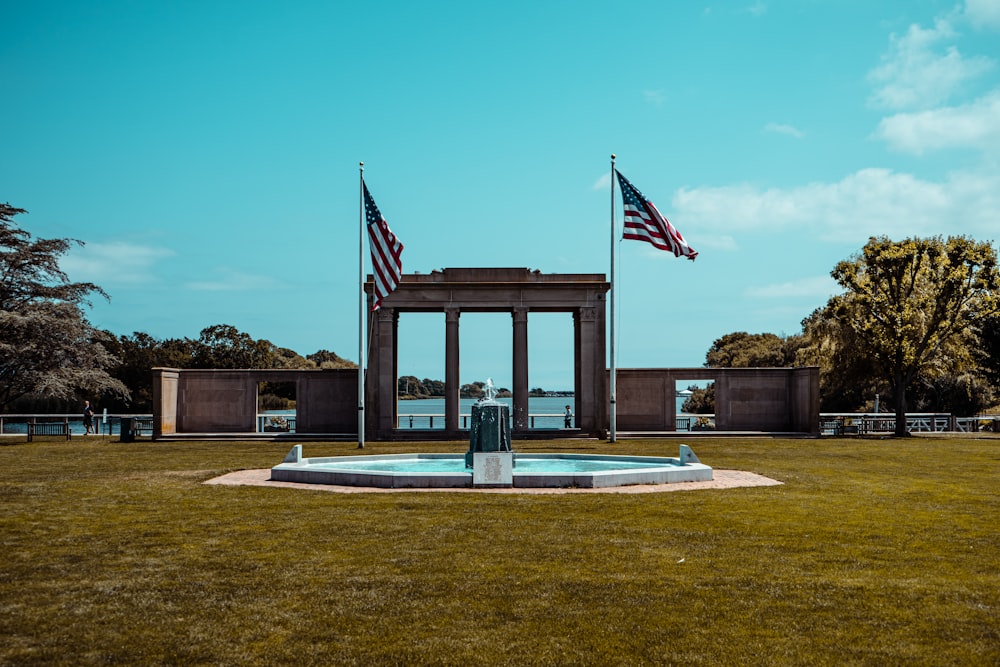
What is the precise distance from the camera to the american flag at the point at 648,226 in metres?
30.2

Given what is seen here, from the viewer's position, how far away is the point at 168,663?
7.16 metres

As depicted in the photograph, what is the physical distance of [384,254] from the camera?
96.4 ft

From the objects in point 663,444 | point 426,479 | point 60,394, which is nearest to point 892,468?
point 663,444

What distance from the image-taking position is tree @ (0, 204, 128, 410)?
4384cm

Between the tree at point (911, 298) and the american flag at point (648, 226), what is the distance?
1850 centimetres

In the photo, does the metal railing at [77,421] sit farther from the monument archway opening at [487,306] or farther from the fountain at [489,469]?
the fountain at [489,469]

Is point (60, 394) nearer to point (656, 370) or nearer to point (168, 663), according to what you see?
point (656, 370)

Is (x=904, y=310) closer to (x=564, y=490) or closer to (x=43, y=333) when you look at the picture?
(x=564, y=490)

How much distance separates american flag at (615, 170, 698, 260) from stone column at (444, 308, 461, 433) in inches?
431

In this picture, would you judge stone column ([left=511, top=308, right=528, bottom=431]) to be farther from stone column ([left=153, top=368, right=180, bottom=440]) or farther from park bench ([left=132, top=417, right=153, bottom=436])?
park bench ([left=132, top=417, right=153, bottom=436])

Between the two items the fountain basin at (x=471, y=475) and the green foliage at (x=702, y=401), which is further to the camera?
the green foliage at (x=702, y=401)

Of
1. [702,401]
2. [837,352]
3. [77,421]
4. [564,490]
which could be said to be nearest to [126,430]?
[77,421]

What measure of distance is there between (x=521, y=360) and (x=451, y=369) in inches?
122

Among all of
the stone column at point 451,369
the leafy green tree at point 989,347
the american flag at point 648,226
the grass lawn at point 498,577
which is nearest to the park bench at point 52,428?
the stone column at point 451,369
